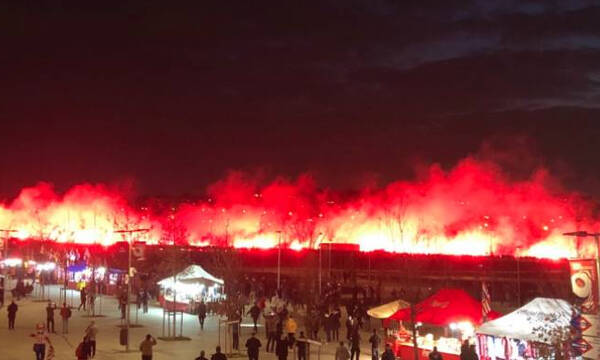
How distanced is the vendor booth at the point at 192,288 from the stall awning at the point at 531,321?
18535mm

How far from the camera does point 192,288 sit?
36.3 meters

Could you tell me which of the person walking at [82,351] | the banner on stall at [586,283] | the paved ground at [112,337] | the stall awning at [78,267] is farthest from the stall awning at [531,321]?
the stall awning at [78,267]

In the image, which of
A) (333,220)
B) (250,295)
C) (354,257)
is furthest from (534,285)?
(333,220)

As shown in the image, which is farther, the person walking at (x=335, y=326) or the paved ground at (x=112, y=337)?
the person walking at (x=335, y=326)

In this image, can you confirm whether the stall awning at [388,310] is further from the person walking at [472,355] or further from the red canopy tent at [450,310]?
the person walking at [472,355]

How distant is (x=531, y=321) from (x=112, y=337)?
16.9 metres

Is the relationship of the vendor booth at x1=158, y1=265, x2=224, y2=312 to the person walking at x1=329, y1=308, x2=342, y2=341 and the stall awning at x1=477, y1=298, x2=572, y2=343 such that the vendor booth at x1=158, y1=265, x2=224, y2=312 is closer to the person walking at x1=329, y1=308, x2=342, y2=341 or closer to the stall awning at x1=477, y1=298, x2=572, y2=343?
the person walking at x1=329, y1=308, x2=342, y2=341

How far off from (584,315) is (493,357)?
4.71m

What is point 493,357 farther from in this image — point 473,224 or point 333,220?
point 333,220

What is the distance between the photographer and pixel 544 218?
2872 inches

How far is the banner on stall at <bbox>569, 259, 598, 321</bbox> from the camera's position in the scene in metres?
14.5

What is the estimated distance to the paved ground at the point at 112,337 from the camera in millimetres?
22047

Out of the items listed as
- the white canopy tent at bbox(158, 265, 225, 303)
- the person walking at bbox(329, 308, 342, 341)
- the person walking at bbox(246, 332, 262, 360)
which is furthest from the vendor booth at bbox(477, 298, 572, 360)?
the white canopy tent at bbox(158, 265, 225, 303)

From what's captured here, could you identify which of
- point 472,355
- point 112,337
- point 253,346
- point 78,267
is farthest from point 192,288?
point 472,355
